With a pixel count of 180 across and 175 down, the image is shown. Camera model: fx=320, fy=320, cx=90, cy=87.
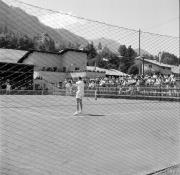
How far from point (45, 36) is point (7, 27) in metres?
0.69

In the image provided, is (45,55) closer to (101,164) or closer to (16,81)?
(16,81)

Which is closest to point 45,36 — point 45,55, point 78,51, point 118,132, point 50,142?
point 45,55

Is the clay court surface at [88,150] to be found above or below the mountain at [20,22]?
below

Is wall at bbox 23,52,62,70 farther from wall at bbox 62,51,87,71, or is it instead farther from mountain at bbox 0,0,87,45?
mountain at bbox 0,0,87,45

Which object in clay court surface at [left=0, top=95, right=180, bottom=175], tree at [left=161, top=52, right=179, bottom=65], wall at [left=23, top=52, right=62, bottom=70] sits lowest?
clay court surface at [left=0, top=95, right=180, bottom=175]

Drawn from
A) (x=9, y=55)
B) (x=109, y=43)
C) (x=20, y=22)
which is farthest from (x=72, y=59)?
(x=20, y=22)

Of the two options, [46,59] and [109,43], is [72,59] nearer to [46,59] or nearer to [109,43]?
[46,59]

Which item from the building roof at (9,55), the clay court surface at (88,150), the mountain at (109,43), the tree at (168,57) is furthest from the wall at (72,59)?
the tree at (168,57)

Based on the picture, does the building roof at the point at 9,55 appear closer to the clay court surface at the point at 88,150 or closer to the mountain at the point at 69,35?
the mountain at the point at 69,35

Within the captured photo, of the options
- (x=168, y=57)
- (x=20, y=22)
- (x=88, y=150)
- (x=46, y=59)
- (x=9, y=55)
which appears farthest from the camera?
(x=168, y=57)

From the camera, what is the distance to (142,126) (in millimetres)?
10086

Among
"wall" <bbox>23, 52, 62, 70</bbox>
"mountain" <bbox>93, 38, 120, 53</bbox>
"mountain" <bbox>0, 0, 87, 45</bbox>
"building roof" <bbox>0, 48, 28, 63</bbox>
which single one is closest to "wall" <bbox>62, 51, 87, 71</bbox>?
"wall" <bbox>23, 52, 62, 70</bbox>

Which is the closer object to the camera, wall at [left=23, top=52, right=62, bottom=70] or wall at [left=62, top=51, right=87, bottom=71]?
wall at [left=23, top=52, right=62, bottom=70]

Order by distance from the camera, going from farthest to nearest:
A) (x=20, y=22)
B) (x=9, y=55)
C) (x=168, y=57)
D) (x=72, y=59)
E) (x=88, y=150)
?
1. (x=168, y=57)
2. (x=88, y=150)
3. (x=72, y=59)
4. (x=9, y=55)
5. (x=20, y=22)
